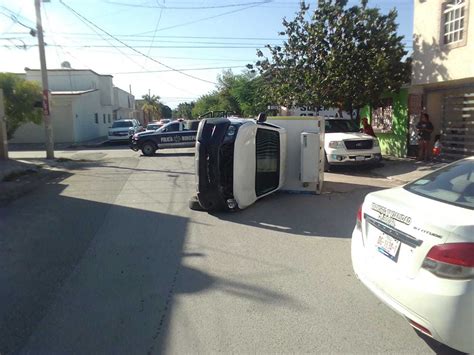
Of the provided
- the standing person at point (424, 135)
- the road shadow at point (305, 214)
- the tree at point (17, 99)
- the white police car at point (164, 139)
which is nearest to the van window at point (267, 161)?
the road shadow at point (305, 214)

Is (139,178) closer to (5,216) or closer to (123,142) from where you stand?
(5,216)

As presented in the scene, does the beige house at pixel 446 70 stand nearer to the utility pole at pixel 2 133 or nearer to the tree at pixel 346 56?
the tree at pixel 346 56

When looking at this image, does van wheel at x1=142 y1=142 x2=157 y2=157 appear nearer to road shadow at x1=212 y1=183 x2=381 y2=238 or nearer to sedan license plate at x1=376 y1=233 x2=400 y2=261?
road shadow at x1=212 y1=183 x2=381 y2=238

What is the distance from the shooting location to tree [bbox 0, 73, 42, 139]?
19.5 m

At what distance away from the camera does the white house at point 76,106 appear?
3108 centimetres

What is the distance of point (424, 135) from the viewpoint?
14.1m

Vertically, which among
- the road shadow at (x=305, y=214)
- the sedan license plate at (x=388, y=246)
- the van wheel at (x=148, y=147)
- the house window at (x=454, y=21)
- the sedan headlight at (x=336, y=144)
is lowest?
the road shadow at (x=305, y=214)

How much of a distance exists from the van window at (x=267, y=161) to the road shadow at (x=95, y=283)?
1.88m

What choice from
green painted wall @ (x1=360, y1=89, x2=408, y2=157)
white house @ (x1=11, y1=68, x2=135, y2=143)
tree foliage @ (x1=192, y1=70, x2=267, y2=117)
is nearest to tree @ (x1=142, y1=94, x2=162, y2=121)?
tree foliage @ (x1=192, y1=70, x2=267, y2=117)

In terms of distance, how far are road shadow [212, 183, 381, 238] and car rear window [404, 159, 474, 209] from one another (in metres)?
2.53

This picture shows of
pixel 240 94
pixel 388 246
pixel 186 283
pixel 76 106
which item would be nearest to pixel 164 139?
pixel 76 106

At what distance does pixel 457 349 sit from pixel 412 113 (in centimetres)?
1376

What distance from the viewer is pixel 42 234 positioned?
6672 mm

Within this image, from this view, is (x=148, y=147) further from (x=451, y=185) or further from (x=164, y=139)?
(x=451, y=185)
